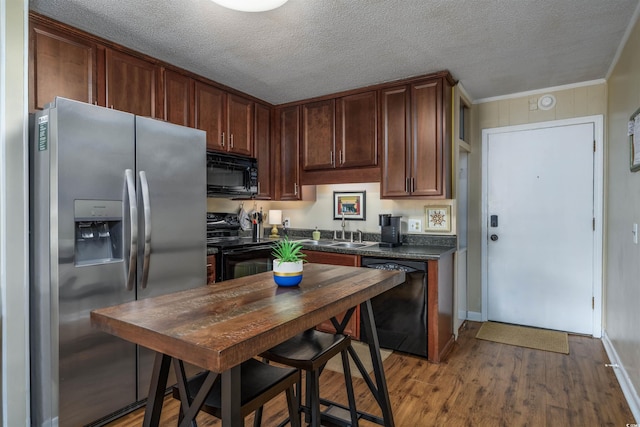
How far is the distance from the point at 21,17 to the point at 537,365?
4070 millimetres


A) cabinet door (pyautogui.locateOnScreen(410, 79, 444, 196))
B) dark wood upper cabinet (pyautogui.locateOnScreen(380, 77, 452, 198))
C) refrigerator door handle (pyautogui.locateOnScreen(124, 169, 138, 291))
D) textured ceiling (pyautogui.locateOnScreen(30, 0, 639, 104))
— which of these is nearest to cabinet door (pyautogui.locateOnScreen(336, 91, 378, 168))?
dark wood upper cabinet (pyautogui.locateOnScreen(380, 77, 452, 198))

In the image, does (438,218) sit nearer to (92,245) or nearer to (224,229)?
(224,229)

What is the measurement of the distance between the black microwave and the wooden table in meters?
1.74

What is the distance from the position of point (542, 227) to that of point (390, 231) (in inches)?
60.1

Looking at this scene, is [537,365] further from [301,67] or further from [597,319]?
[301,67]

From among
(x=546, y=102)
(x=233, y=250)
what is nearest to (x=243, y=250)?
(x=233, y=250)

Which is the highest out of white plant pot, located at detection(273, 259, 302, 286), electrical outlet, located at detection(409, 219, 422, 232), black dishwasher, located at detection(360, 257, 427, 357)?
electrical outlet, located at detection(409, 219, 422, 232)

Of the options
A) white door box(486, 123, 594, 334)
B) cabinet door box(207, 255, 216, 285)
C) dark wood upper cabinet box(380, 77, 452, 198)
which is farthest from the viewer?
white door box(486, 123, 594, 334)

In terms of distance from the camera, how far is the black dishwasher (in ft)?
9.60

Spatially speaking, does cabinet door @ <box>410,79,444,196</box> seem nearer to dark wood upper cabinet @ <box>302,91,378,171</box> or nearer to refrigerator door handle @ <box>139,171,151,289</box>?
dark wood upper cabinet @ <box>302,91,378,171</box>

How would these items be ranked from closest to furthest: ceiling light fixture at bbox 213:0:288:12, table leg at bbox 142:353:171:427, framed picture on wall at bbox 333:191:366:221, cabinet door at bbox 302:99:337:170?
table leg at bbox 142:353:171:427
ceiling light fixture at bbox 213:0:288:12
cabinet door at bbox 302:99:337:170
framed picture on wall at bbox 333:191:366:221

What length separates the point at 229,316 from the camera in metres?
1.16

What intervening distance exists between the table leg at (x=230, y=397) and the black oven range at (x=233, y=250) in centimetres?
199

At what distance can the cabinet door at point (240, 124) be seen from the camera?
137 inches
